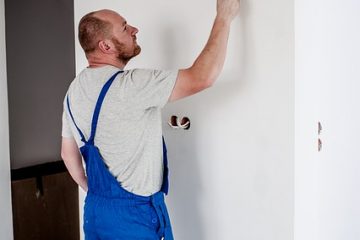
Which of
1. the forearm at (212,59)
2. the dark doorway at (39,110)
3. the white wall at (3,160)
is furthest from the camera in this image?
the dark doorway at (39,110)

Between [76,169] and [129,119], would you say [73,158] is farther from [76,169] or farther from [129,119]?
[129,119]

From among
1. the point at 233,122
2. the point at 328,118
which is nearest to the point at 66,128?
the point at 233,122

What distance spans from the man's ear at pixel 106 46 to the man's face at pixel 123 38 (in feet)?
0.05

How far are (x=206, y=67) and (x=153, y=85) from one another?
0.17 meters

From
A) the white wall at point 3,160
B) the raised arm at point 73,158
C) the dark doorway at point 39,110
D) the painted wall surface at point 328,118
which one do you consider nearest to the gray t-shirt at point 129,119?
the raised arm at point 73,158

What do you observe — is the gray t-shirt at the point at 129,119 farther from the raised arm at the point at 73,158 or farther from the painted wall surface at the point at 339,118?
the painted wall surface at the point at 339,118

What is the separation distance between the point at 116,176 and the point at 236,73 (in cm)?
56

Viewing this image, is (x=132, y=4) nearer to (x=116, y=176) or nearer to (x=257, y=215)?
(x=116, y=176)

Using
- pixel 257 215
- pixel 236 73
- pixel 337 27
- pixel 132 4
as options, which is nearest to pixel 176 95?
pixel 236 73

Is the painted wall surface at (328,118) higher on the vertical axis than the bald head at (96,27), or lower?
lower

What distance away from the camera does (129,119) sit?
134 centimetres

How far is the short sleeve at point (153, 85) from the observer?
1277 millimetres

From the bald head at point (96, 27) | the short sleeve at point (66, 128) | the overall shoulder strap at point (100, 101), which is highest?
the bald head at point (96, 27)

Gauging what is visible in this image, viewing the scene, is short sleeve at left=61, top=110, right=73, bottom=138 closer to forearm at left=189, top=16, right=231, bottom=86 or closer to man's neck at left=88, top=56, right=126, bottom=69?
man's neck at left=88, top=56, right=126, bottom=69
